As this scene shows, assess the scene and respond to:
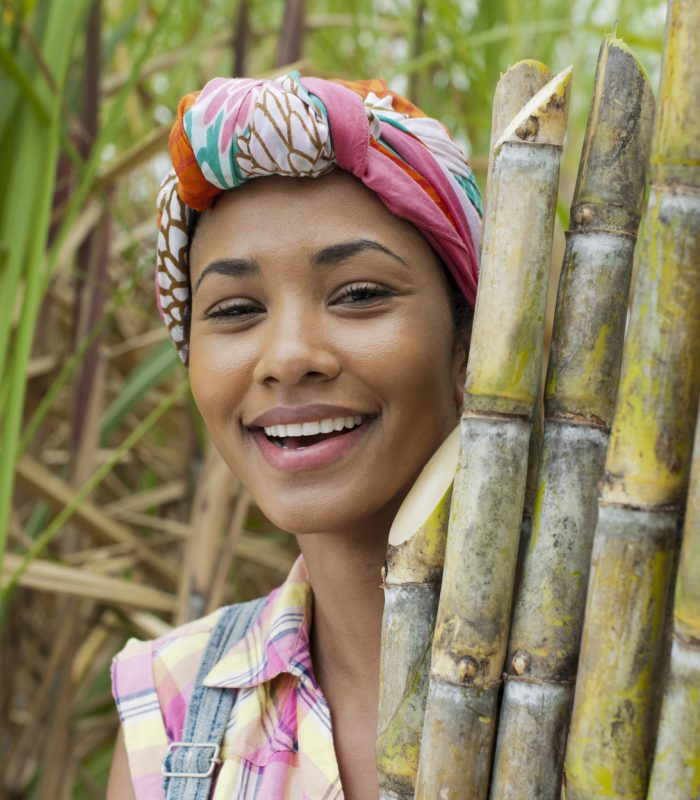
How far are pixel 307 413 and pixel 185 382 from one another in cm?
64

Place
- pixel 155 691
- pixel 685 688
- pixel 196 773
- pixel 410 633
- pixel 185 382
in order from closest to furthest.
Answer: pixel 685 688, pixel 410 633, pixel 196 773, pixel 155 691, pixel 185 382

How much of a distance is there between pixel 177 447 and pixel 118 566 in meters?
0.58

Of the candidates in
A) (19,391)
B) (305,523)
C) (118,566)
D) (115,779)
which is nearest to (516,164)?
(305,523)

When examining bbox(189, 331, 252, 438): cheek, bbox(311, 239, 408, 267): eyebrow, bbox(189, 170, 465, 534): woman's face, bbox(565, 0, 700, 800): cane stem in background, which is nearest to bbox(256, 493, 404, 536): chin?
bbox(189, 170, 465, 534): woman's face

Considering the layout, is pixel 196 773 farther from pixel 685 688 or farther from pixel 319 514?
pixel 685 688

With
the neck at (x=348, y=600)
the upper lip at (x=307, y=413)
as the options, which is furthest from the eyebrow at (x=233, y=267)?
the neck at (x=348, y=600)

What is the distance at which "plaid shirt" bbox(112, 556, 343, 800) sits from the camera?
983 mm

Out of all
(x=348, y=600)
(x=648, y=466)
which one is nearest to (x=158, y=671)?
(x=348, y=600)

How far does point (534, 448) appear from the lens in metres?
0.70

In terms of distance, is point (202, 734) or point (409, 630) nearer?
point (409, 630)

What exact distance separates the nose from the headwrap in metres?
0.13

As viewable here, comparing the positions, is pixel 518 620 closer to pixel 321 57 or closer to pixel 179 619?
pixel 179 619

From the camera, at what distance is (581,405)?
25.4 inches

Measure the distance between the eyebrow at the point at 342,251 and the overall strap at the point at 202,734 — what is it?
48 cm
